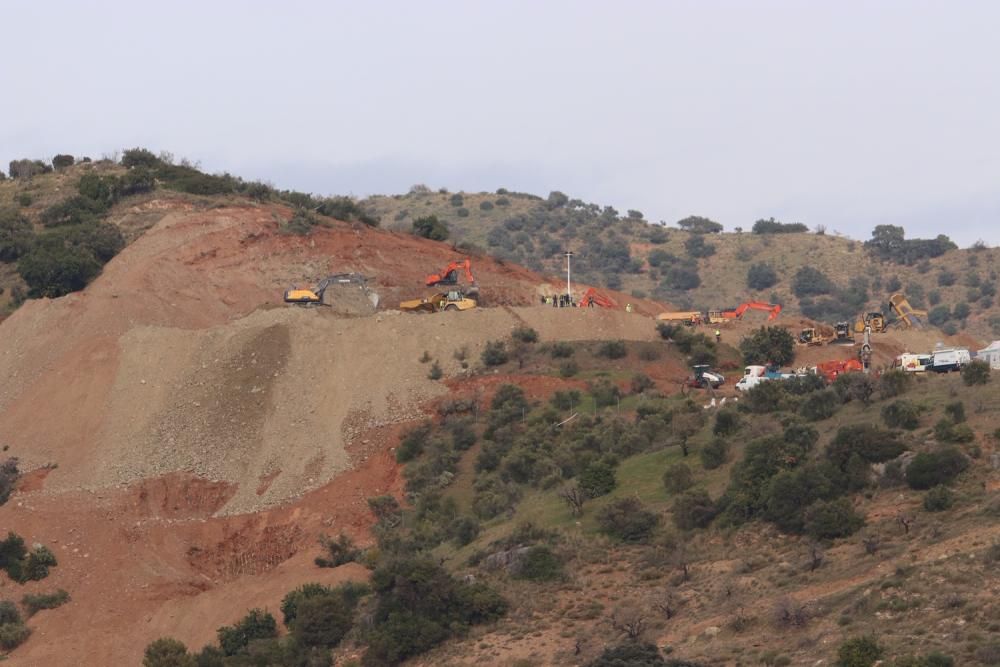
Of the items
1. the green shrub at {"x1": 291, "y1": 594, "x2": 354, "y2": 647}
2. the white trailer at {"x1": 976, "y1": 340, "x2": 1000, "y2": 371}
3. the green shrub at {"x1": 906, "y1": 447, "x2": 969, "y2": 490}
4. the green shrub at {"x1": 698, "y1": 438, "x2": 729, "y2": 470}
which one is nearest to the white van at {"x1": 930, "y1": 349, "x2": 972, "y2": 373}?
the white trailer at {"x1": 976, "y1": 340, "x2": 1000, "y2": 371}

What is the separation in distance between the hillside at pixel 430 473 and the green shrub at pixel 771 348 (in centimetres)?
116

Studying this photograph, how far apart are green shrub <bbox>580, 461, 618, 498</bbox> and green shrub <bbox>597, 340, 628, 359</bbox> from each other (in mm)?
17892

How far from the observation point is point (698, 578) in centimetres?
4244

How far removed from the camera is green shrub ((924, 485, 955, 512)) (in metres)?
41.2

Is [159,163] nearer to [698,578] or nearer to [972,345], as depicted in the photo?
[972,345]

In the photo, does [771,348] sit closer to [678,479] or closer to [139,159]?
[678,479]

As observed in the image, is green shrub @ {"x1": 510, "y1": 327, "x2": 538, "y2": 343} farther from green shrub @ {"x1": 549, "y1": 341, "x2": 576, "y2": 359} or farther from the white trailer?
the white trailer

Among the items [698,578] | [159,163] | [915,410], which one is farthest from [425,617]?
[159,163]

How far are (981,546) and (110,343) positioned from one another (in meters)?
42.2

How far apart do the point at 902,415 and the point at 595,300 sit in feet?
118

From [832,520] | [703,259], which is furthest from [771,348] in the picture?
[703,259]

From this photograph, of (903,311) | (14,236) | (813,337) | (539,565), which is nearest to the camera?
(539,565)

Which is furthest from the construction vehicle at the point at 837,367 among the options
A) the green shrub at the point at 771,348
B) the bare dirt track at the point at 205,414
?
the bare dirt track at the point at 205,414

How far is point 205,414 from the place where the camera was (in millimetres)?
63812
